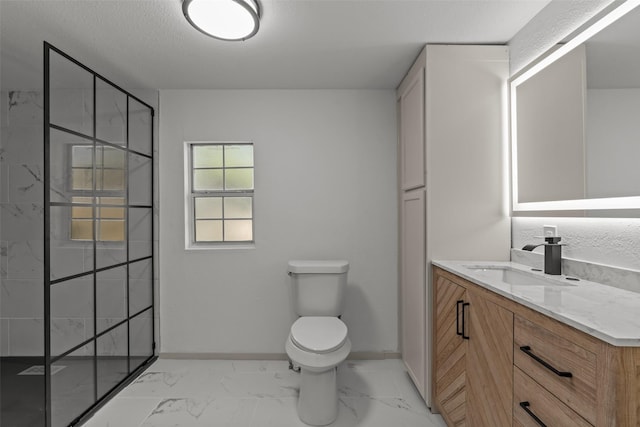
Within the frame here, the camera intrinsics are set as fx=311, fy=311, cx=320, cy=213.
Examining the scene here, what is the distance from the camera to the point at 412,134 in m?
2.23

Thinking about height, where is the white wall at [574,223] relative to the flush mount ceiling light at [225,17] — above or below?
below

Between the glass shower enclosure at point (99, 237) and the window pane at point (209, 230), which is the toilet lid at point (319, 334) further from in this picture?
the glass shower enclosure at point (99, 237)

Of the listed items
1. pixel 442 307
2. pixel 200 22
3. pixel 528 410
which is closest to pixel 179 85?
pixel 200 22

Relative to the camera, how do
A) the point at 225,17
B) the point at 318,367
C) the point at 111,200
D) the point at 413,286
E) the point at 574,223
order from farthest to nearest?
the point at 111,200 < the point at 413,286 < the point at 318,367 < the point at 225,17 < the point at 574,223

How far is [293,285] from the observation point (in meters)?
2.39

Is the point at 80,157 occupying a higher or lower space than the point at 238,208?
higher

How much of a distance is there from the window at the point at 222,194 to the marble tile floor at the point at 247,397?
106 cm

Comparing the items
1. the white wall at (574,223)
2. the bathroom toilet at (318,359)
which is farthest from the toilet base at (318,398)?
the white wall at (574,223)

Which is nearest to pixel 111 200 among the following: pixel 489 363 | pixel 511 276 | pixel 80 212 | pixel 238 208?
pixel 80 212

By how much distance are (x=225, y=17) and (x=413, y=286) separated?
2021 mm

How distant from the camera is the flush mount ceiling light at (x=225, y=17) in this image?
152 centimetres

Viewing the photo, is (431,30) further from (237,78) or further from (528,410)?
(528,410)

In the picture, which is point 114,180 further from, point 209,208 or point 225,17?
point 225,17

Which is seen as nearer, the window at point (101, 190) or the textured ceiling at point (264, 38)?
the textured ceiling at point (264, 38)
